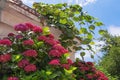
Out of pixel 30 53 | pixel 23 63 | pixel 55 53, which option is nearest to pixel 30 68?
pixel 23 63

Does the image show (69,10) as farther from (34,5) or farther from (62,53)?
(62,53)

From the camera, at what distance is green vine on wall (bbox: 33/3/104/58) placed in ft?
29.6

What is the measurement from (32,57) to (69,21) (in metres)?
2.82

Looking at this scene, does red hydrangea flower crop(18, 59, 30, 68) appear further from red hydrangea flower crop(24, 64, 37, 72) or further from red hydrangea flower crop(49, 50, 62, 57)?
red hydrangea flower crop(49, 50, 62, 57)

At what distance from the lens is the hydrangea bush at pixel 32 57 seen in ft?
20.9

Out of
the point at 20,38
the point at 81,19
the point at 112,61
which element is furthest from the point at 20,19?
the point at 112,61

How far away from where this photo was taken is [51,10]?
30.1 feet

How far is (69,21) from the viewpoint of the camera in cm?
921

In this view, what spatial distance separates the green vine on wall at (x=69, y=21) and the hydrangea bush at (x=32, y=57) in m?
1.90

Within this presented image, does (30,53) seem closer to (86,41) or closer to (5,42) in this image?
(5,42)

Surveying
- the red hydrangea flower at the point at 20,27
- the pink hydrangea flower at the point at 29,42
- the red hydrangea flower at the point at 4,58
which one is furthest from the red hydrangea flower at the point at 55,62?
the red hydrangea flower at the point at 20,27

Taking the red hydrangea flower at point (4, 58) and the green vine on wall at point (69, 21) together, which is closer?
the red hydrangea flower at point (4, 58)

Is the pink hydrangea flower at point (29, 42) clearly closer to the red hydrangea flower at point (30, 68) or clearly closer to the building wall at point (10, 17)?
the red hydrangea flower at point (30, 68)

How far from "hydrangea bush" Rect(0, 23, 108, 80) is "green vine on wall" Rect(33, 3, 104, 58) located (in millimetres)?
1904
